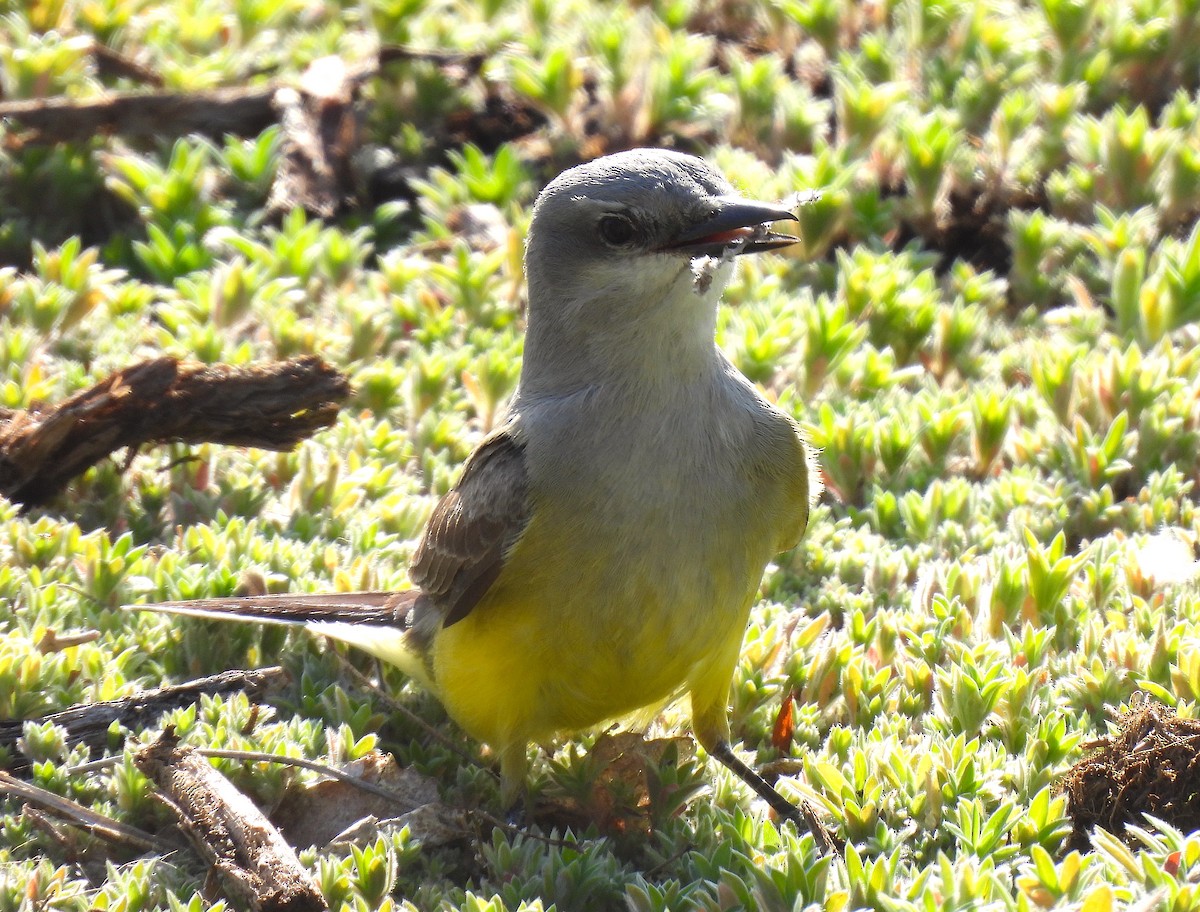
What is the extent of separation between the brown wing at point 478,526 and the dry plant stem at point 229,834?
Result: 0.81 metres

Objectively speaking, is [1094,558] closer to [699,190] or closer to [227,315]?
[699,190]

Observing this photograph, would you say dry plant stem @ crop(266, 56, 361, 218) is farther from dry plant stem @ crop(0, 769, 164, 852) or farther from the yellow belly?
dry plant stem @ crop(0, 769, 164, 852)

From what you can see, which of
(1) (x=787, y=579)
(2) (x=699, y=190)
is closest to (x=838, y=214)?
(1) (x=787, y=579)

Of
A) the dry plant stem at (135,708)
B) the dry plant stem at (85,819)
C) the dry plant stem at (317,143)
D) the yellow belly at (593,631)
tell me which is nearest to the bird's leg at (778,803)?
the yellow belly at (593,631)

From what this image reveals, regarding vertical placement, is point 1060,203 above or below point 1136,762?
above

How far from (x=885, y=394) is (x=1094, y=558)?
4.08ft

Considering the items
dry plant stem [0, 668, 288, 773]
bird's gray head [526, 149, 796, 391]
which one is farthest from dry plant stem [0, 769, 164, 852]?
bird's gray head [526, 149, 796, 391]

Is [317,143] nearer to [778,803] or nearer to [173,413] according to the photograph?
[173,413]

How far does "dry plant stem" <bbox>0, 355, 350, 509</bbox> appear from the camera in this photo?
5.20m

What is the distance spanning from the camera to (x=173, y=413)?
521cm

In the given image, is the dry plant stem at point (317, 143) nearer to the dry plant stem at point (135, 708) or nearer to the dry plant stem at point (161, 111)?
the dry plant stem at point (161, 111)

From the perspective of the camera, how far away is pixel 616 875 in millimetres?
3992

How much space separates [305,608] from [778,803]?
5.33 feet

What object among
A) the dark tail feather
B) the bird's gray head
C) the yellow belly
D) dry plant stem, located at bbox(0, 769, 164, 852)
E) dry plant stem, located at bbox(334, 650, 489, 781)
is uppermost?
the bird's gray head
